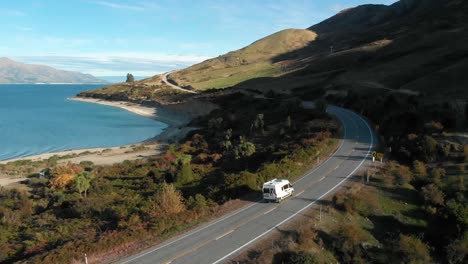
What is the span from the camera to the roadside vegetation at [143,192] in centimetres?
2206

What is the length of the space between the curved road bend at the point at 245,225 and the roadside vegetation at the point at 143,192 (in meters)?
1.30

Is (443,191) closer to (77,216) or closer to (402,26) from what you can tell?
(77,216)

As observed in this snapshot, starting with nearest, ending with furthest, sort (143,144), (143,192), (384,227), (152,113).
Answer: (384,227) → (143,192) → (143,144) → (152,113)

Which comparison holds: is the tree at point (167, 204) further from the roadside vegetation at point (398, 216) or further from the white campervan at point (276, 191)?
the roadside vegetation at point (398, 216)

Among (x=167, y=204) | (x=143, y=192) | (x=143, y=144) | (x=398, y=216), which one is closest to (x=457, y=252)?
(x=398, y=216)

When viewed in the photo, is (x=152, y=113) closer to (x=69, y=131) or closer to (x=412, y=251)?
(x=69, y=131)

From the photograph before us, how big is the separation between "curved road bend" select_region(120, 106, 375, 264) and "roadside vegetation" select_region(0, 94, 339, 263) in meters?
1.30

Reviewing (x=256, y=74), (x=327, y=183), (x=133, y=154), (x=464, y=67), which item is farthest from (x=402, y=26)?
(x=327, y=183)

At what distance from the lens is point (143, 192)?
1437 inches

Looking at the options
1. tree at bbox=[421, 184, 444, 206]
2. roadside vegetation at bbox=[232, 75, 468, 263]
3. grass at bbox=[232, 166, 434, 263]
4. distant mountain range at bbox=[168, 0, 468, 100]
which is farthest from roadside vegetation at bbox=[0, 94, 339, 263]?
distant mountain range at bbox=[168, 0, 468, 100]

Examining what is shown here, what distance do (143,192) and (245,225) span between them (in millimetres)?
16669

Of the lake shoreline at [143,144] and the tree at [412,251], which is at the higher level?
the tree at [412,251]

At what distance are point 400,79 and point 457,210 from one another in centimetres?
7206

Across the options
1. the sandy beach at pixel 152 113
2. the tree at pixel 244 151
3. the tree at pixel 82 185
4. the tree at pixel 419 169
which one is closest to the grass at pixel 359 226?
the tree at pixel 419 169
